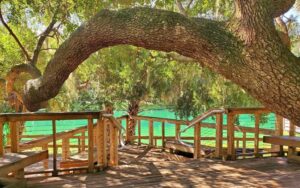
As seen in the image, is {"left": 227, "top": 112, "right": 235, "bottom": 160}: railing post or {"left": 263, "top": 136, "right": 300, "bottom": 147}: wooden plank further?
{"left": 227, "top": 112, "right": 235, "bottom": 160}: railing post

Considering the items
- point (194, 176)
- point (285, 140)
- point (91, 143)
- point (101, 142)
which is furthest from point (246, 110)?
point (91, 143)

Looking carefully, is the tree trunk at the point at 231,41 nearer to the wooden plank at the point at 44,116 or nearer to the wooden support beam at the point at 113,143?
the wooden plank at the point at 44,116

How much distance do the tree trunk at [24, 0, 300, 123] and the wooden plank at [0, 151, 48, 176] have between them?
134cm

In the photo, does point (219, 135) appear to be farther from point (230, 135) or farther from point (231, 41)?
point (231, 41)

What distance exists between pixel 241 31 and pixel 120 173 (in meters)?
2.64

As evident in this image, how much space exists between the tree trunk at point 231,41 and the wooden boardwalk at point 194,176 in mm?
1685

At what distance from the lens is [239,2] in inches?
98.7

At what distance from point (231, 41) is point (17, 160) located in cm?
254

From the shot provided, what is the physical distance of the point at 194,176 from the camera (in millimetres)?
4129

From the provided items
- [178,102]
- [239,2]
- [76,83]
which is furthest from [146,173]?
[178,102]

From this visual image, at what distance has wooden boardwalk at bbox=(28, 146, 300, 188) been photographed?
377 cm

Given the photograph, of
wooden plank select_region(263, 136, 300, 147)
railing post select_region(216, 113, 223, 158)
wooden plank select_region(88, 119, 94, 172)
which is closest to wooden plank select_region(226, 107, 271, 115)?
railing post select_region(216, 113, 223, 158)

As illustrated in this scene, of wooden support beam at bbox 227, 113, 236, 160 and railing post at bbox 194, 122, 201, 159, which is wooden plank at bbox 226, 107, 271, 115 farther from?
railing post at bbox 194, 122, 201, 159

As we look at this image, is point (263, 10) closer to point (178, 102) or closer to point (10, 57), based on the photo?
point (10, 57)
